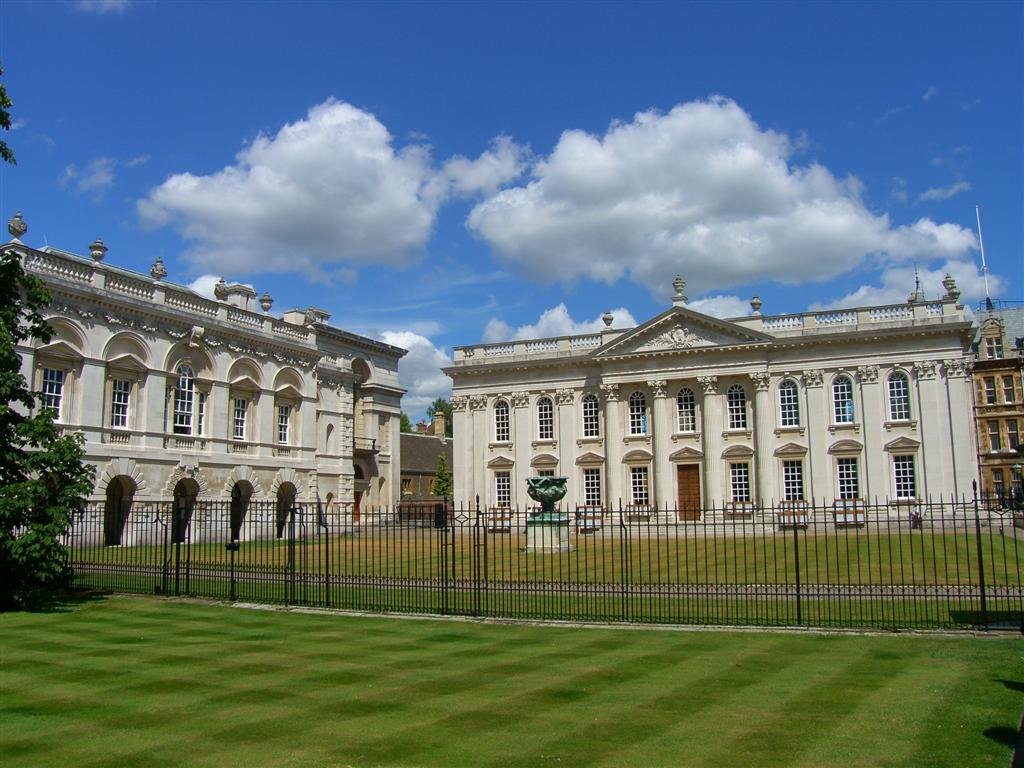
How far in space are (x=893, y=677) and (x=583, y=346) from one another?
141 feet

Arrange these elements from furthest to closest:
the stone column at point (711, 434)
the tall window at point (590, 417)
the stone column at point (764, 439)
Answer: the tall window at point (590, 417) < the stone column at point (711, 434) < the stone column at point (764, 439)

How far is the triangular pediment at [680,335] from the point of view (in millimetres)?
48406

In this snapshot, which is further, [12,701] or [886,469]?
[886,469]

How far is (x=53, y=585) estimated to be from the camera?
20.8 meters

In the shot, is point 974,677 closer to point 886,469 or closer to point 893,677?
point 893,677

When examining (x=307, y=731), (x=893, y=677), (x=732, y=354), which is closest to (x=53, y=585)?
(x=307, y=731)

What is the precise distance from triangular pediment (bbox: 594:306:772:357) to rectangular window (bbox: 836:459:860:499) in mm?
7780

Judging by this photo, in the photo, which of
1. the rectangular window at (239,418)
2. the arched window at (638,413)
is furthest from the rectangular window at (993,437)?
the rectangular window at (239,418)

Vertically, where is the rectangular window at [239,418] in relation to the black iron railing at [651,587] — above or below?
above

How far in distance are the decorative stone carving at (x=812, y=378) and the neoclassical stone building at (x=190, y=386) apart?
25.9 meters

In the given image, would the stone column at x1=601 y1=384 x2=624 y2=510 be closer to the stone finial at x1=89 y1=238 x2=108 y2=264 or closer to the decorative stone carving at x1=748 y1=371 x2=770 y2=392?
the decorative stone carving at x1=748 y1=371 x2=770 y2=392

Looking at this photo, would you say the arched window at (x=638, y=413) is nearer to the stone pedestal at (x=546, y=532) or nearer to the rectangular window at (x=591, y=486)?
the rectangular window at (x=591, y=486)

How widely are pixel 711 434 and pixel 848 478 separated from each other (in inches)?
297

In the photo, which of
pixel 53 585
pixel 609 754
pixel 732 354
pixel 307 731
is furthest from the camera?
pixel 732 354
